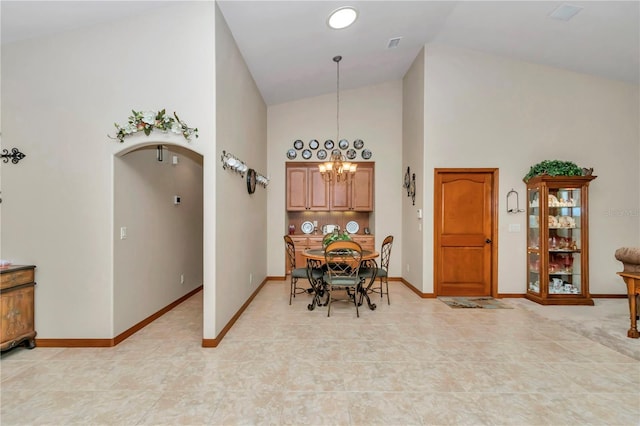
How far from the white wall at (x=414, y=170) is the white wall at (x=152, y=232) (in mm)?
3427

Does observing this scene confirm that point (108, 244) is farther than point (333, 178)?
No

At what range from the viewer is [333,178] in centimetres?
603

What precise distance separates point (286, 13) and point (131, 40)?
62.2 inches

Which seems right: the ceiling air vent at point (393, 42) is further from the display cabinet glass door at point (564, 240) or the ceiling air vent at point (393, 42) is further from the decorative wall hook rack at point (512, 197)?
the display cabinet glass door at point (564, 240)

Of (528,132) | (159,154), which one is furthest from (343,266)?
(528,132)

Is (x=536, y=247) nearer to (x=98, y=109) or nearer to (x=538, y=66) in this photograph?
(x=538, y=66)

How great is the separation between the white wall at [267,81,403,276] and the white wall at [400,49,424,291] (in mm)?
186

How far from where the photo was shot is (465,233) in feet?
16.0

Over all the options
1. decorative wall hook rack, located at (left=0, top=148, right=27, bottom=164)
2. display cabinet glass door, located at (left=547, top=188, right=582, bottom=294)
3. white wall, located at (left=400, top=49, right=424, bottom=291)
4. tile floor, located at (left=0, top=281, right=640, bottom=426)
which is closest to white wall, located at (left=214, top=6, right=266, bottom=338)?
tile floor, located at (left=0, top=281, right=640, bottom=426)

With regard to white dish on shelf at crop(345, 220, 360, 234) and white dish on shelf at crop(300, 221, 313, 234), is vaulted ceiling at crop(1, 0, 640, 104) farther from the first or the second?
white dish on shelf at crop(345, 220, 360, 234)

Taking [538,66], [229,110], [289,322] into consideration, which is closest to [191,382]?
[289,322]

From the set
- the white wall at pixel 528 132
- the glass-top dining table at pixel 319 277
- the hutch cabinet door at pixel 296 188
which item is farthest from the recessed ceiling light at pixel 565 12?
the hutch cabinet door at pixel 296 188

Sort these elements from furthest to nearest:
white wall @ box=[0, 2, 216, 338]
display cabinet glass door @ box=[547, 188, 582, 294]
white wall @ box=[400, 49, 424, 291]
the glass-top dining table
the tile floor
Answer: white wall @ box=[400, 49, 424, 291]
display cabinet glass door @ box=[547, 188, 582, 294]
the glass-top dining table
white wall @ box=[0, 2, 216, 338]
the tile floor

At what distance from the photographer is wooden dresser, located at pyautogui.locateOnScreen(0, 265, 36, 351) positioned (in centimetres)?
266
